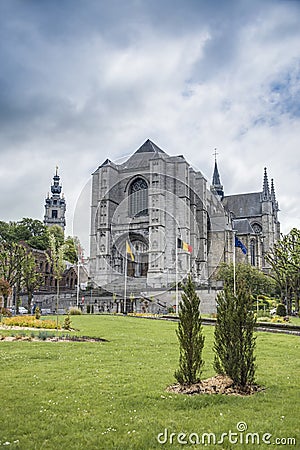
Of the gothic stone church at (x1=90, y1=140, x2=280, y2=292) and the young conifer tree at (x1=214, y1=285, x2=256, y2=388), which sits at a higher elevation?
the gothic stone church at (x1=90, y1=140, x2=280, y2=292)

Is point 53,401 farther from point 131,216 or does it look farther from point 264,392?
point 131,216

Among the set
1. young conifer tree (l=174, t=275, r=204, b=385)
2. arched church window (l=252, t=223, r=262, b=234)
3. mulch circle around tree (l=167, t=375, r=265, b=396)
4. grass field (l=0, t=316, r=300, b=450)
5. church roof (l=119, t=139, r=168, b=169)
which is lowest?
grass field (l=0, t=316, r=300, b=450)

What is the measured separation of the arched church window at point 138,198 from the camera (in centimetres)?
6894

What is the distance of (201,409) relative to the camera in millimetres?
7219

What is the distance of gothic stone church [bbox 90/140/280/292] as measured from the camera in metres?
63.6

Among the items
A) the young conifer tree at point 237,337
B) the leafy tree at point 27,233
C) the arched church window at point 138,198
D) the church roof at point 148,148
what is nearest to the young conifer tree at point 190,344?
the young conifer tree at point 237,337

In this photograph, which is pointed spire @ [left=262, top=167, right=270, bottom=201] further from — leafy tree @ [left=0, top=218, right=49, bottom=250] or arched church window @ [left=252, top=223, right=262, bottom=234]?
leafy tree @ [left=0, top=218, right=49, bottom=250]

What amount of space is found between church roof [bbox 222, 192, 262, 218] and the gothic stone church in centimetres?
1559

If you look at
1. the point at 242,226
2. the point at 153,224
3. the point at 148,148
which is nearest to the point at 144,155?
the point at 148,148

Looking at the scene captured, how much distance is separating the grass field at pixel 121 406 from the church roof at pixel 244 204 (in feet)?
266

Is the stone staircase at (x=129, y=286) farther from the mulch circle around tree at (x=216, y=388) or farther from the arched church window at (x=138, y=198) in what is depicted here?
the mulch circle around tree at (x=216, y=388)

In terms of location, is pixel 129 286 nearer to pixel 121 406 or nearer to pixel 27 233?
pixel 27 233

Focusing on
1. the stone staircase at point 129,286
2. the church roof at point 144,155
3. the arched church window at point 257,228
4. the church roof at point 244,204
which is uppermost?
the church roof at point 144,155

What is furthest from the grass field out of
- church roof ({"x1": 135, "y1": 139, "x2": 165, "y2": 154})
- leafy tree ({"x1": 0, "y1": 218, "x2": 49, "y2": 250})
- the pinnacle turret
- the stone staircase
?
the pinnacle turret
